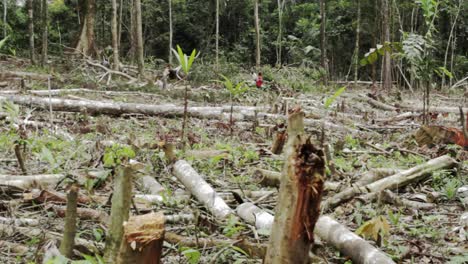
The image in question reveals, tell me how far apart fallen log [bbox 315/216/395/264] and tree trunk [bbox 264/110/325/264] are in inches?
31.6

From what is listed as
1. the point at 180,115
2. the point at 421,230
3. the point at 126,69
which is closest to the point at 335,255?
the point at 421,230

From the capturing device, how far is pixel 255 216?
11.1ft

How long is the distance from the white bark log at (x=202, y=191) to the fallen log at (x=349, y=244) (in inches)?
28.1

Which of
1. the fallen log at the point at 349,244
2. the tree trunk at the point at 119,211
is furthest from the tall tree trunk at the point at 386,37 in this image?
the tree trunk at the point at 119,211

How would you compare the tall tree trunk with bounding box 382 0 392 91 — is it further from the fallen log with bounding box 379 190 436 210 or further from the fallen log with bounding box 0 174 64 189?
the fallen log with bounding box 0 174 64 189

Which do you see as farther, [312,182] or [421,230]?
[421,230]

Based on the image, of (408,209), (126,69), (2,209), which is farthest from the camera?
(126,69)

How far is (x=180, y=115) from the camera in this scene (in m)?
9.49

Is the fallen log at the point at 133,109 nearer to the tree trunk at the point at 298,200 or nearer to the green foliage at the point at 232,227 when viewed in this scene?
the green foliage at the point at 232,227

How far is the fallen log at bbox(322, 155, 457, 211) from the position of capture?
13.5 ft

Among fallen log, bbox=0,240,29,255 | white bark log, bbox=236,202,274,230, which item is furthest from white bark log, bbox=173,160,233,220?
fallen log, bbox=0,240,29,255

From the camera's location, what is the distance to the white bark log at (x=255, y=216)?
3.31m

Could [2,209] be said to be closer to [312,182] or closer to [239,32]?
[312,182]

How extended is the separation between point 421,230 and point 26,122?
5608 mm
